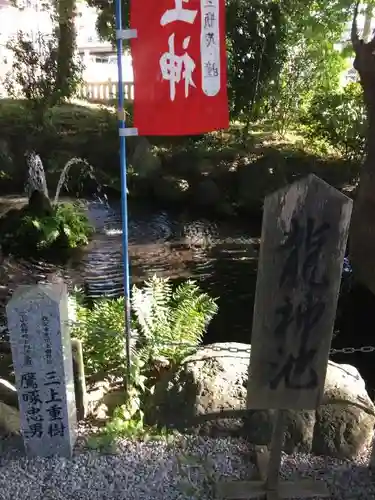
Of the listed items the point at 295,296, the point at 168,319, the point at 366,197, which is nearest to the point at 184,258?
the point at 366,197

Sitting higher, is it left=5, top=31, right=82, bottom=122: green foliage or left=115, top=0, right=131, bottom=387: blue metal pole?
left=5, top=31, right=82, bottom=122: green foliage

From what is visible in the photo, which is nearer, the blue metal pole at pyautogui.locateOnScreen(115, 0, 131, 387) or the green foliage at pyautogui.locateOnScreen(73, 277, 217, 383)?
the blue metal pole at pyautogui.locateOnScreen(115, 0, 131, 387)

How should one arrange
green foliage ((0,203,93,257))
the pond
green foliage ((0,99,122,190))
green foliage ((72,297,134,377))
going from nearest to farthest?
1. green foliage ((72,297,134,377))
2. the pond
3. green foliage ((0,203,93,257))
4. green foliage ((0,99,122,190))

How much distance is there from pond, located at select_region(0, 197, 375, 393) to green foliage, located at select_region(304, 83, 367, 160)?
3.15m

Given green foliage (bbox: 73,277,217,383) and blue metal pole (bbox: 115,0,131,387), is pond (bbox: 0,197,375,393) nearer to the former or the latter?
green foliage (bbox: 73,277,217,383)

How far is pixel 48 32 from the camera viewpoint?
17.0m

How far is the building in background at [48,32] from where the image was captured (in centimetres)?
1641

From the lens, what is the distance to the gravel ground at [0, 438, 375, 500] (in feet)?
10.6

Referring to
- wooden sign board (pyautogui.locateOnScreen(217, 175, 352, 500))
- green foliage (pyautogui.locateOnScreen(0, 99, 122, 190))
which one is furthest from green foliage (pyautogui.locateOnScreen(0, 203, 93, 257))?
wooden sign board (pyautogui.locateOnScreen(217, 175, 352, 500))

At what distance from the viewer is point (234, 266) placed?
8.66 m

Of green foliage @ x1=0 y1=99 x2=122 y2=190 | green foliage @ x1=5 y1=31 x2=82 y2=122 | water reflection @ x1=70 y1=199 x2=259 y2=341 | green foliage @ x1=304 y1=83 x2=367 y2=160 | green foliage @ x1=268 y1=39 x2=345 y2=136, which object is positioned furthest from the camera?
green foliage @ x1=5 y1=31 x2=82 y2=122

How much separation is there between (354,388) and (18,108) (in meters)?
14.0

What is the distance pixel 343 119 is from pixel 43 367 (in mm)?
10247

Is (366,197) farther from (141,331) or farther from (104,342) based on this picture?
(104,342)
